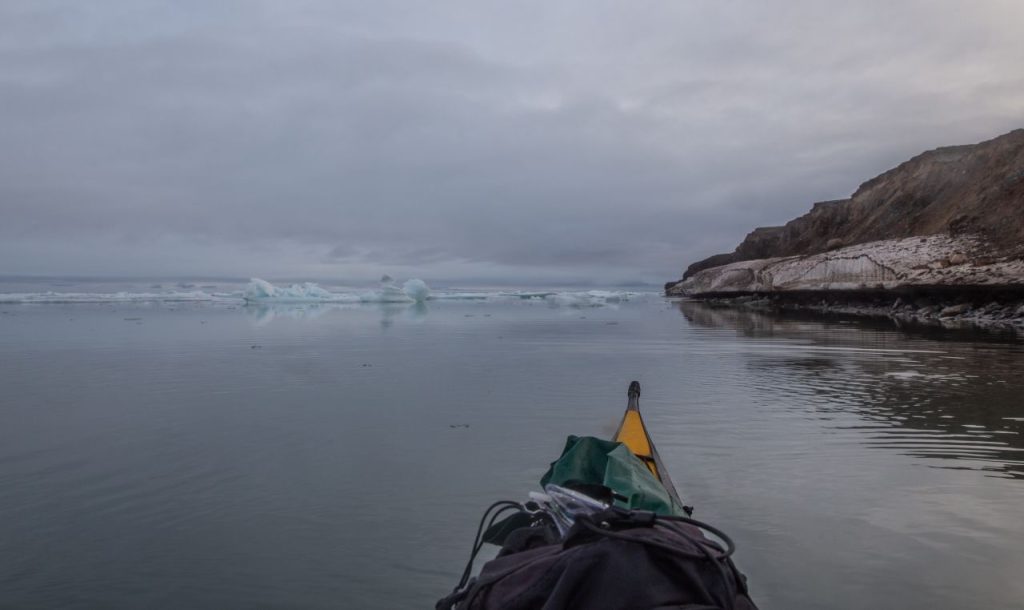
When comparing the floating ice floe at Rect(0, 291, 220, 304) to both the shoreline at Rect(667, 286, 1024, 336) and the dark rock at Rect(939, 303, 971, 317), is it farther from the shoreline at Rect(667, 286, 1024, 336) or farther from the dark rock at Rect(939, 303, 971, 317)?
the dark rock at Rect(939, 303, 971, 317)

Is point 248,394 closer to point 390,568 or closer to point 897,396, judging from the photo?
point 390,568

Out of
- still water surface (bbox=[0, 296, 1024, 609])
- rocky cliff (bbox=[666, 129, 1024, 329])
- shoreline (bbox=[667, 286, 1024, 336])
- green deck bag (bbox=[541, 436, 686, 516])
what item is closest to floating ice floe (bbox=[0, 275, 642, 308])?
rocky cliff (bbox=[666, 129, 1024, 329])

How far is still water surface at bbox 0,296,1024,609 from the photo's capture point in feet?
10.0

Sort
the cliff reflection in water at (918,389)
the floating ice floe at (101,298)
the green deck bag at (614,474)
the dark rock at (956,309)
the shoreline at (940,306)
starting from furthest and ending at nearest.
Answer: the floating ice floe at (101,298), the dark rock at (956,309), the shoreline at (940,306), the cliff reflection in water at (918,389), the green deck bag at (614,474)

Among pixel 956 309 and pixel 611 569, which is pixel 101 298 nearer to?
pixel 956 309

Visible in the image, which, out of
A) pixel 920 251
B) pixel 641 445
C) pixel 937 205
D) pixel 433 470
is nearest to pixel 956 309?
pixel 920 251

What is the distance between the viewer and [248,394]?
7523 mm

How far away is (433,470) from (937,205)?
30.9 m

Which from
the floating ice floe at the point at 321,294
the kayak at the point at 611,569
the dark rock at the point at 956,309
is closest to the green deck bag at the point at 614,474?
the kayak at the point at 611,569

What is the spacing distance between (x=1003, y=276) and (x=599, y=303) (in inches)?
964

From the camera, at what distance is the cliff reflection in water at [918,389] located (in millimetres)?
5266

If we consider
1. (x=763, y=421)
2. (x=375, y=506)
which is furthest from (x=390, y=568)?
(x=763, y=421)

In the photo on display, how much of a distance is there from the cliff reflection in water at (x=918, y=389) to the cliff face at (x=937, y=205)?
7442mm

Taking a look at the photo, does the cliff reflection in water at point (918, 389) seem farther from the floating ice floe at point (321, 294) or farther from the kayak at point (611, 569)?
the floating ice floe at point (321, 294)
